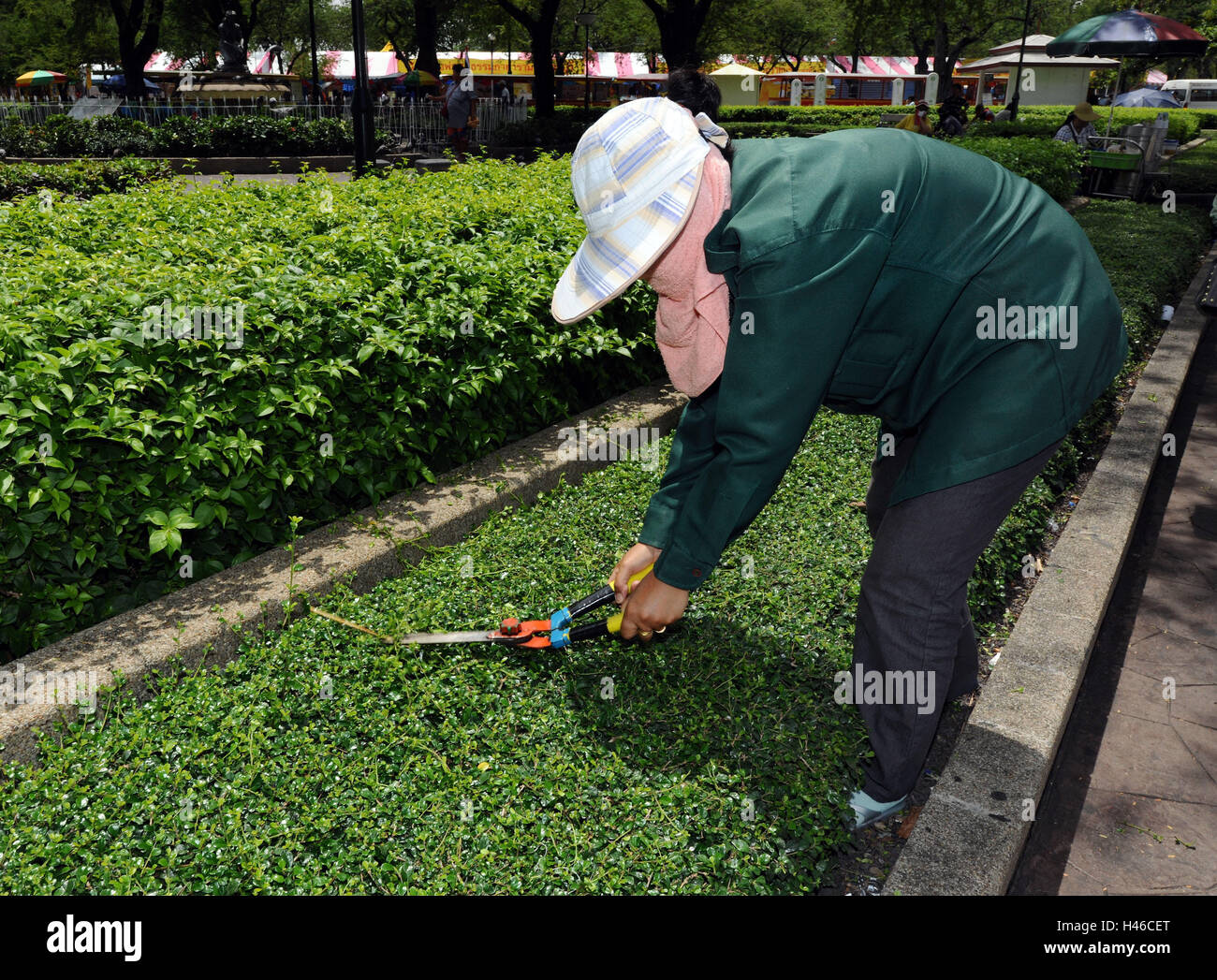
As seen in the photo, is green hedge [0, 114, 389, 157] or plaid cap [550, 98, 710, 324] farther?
green hedge [0, 114, 389, 157]

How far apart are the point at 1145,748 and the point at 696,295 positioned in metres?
2.66

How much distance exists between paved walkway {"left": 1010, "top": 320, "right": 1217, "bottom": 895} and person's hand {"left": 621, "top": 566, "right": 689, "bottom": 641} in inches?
58.8

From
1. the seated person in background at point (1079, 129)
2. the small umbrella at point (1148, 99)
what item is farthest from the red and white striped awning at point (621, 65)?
the seated person in background at point (1079, 129)

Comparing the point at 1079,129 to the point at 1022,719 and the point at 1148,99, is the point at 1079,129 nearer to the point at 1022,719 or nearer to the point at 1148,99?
the point at 1022,719

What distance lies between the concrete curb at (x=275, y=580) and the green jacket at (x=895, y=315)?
168 cm

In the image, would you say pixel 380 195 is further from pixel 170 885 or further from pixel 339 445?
pixel 170 885

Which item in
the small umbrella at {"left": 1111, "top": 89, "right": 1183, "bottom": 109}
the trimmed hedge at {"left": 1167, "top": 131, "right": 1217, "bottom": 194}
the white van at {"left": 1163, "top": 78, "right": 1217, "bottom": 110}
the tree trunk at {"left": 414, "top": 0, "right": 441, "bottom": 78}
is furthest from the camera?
the white van at {"left": 1163, "top": 78, "right": 1217, "bottom": 110}

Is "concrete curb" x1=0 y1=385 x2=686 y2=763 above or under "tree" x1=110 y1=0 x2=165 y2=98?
under

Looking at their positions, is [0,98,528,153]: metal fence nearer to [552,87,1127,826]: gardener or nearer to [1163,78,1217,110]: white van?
[552,87,1127,826]: gardener

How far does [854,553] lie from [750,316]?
2.24 meters

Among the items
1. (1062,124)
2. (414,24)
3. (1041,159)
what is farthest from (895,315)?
(414,24)

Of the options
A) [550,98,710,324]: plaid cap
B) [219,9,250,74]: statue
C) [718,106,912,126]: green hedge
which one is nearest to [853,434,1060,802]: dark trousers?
[550,98,710,324]: plaid cap

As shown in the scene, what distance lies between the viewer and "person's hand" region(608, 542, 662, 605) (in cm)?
278

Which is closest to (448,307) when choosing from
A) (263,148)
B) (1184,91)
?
(263,148)
